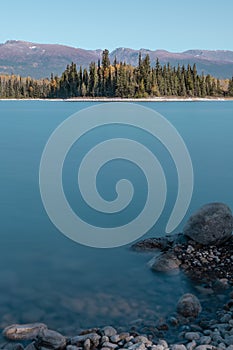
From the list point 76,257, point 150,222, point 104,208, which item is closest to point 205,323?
point 76,257

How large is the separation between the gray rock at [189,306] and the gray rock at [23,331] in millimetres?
3955

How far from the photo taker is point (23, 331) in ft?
40.7

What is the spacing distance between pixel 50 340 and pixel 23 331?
42.8 inches

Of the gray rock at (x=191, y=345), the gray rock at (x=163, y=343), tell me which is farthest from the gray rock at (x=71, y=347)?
the gray rock at (x=191, y=345)

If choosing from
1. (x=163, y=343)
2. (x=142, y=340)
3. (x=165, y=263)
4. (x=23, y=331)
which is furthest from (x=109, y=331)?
(x=165, y=263)

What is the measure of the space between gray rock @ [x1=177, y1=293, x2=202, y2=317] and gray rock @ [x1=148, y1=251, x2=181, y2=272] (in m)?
2.88

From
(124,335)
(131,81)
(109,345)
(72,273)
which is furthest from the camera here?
(131,81)

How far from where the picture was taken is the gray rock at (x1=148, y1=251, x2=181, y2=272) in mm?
16938

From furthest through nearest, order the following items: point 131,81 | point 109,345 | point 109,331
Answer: point 131,81
point 109,331
point 109,345

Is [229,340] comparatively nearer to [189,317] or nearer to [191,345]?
[191,345]

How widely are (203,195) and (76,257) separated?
1286 centimetres

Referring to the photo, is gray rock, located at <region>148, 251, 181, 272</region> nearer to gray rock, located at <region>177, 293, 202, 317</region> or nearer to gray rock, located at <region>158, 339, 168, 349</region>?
gray rock, located at <region>177, 293, 202, 317</region>

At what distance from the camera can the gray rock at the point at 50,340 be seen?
11617mm

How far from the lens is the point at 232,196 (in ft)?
94.6
